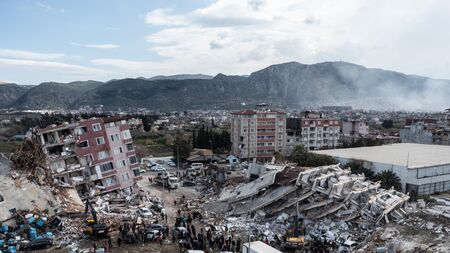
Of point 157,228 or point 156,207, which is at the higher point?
point 157,228

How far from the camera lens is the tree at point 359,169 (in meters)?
44.0

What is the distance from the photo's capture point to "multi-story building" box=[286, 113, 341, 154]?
69625mm

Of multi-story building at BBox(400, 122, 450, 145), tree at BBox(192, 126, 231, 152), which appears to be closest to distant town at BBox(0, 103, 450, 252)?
tree at BBox(192, 126, 231, 152)

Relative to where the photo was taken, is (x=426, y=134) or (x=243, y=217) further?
(x=426, y=134)

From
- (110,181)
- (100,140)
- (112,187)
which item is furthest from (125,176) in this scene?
(100,140)

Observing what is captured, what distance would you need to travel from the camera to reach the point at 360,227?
89.6 ft

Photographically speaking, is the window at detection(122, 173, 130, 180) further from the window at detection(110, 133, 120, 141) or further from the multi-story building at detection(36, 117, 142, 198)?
the window at detection(110, 133, 120, 141)

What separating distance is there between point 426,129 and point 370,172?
4500cm

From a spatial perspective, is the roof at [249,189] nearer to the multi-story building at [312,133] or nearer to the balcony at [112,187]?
the balcony at [112,187]

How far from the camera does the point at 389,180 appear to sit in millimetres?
40844

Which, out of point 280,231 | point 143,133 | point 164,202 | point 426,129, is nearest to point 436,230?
point 280,231

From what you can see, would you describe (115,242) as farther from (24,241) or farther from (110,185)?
(110,185)

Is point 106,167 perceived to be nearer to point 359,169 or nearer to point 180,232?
point 180,232

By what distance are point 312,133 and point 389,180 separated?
30.5 meters
